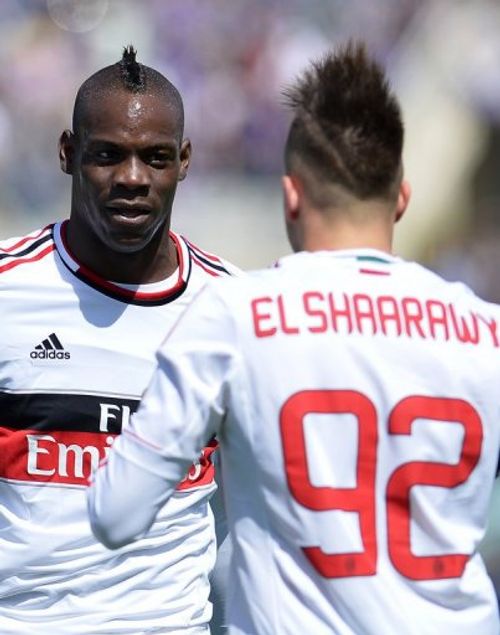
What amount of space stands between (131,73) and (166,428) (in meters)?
1.76

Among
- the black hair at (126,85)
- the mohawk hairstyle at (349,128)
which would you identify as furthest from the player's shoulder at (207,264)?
the mohawk hairstyle at (349,128)

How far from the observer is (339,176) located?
2641mm

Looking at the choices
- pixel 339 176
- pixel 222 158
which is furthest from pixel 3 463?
pixel 222 158

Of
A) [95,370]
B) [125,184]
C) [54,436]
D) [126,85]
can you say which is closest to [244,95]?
[126,85]

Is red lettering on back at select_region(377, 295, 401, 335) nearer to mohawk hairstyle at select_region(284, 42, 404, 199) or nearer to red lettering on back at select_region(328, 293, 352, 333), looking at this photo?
red lettering on back at select_region(328, 293, 352, 333)

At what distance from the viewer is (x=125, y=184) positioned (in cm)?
379

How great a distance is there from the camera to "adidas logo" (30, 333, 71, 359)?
3.75 m

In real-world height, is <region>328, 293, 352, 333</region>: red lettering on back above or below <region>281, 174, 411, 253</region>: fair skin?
below

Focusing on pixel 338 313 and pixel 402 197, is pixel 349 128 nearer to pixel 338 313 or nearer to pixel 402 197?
pixel 402 197

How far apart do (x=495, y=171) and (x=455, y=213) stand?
18.4 inches

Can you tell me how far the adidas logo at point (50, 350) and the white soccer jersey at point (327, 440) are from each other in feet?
4.00

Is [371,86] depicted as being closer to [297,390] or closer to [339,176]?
[339,176]

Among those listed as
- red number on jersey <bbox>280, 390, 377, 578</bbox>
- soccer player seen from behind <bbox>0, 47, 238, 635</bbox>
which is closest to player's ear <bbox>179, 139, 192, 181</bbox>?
soccer player seen from behind <bbox>0, 47, 238, 635</bbox>

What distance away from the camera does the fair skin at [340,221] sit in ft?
8.72
